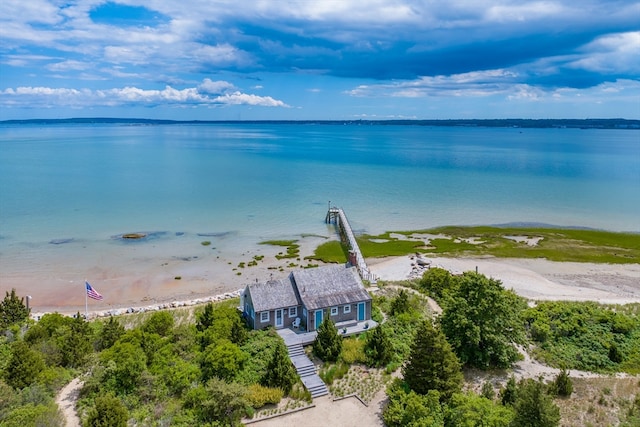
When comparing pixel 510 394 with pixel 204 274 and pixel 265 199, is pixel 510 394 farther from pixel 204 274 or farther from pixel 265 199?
pixel 265 199

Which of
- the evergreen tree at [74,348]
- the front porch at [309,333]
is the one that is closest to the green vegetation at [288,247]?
the front porch at [309,333]

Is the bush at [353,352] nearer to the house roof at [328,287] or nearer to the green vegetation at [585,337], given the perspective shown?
the house roof at [328,287]

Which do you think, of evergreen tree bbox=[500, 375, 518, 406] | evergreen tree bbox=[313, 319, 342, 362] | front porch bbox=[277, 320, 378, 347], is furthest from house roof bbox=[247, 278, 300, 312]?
evergreen tree bbox=[500, 375, 518, 406]

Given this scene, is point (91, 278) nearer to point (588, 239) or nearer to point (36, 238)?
point (36, 238)

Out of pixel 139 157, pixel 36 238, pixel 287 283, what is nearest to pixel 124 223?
pixel 36 238

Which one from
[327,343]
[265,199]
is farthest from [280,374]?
[265,199]

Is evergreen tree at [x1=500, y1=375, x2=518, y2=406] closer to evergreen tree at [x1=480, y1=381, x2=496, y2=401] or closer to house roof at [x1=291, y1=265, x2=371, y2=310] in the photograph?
evergreen tree at [x1=480, y1=381, x2=496, y2=401]
